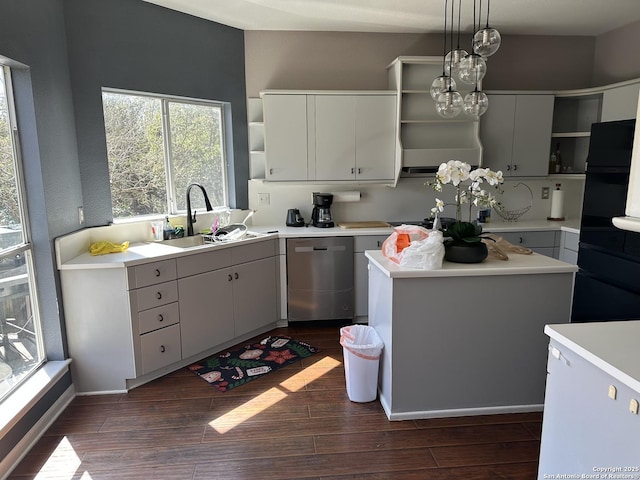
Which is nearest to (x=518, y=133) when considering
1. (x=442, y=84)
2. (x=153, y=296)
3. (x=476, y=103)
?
(x=476, y=103)

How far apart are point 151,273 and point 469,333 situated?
6.58 ft

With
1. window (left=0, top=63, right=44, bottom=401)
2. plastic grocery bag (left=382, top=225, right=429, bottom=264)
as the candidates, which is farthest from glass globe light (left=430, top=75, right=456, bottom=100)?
window (left=0, top=63, right=44, bottom=401)

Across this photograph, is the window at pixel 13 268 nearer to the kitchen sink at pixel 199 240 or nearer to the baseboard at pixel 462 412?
the kitchen sink at pixel 199 240

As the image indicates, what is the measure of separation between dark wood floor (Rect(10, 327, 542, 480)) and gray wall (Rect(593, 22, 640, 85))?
11.0 feet

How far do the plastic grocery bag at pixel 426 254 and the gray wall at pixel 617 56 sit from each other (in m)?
3.01

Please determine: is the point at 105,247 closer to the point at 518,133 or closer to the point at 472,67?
the point at 472,67

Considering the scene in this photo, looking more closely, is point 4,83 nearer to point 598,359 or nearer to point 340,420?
point 340,420

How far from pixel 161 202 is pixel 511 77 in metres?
3.52

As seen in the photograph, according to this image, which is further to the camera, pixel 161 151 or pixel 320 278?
pixel 320 278

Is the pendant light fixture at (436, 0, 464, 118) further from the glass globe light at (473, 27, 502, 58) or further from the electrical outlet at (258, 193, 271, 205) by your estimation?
the electrical outlet at (258, 193, 271, 205)

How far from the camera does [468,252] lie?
242 centimetres

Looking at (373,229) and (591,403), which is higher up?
(373,229)

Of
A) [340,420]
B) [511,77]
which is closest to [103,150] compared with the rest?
[340,420]

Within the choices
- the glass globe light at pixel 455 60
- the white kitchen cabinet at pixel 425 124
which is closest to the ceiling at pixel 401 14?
the white kitchen cabinet at pixel 425 124
